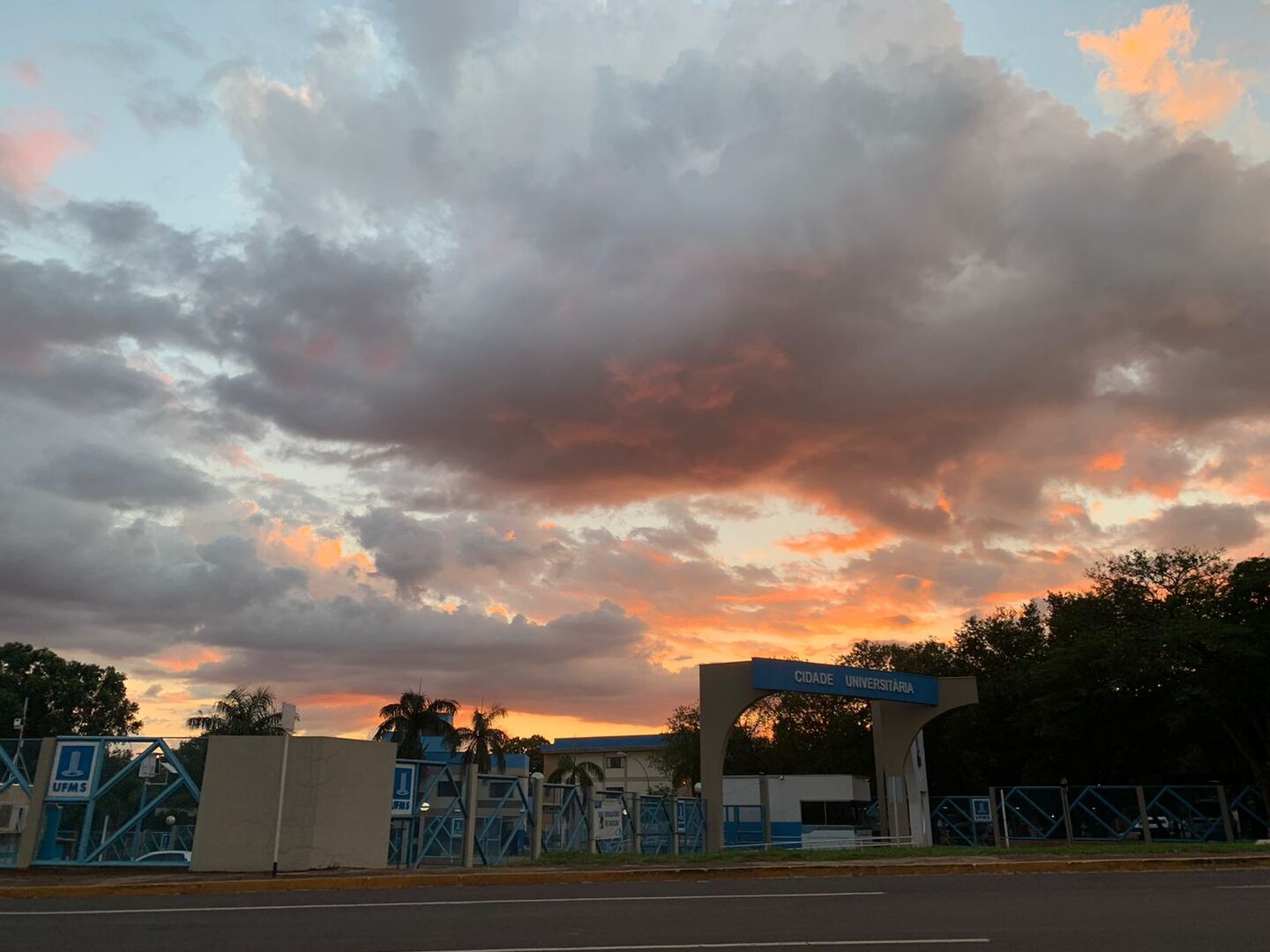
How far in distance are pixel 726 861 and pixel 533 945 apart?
9578 mm

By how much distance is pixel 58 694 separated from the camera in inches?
3177

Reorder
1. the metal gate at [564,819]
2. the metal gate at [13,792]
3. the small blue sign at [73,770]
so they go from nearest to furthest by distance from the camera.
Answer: the metal gate at [13,792]
the small blue sign at [73,770]
the metal gate at [564,819]

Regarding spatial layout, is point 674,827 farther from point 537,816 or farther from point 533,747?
point 533,747

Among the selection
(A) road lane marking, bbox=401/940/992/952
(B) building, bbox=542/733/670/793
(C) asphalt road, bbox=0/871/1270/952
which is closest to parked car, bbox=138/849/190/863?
(C) asphalt road, bbox=0/871/1270/952

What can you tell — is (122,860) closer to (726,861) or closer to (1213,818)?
(726,861)

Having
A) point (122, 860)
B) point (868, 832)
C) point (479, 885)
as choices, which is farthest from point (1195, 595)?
point (122, 860)

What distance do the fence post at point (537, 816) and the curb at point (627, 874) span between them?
5963 mm

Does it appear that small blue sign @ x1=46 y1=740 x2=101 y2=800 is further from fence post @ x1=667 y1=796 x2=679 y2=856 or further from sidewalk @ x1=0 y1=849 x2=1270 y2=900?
fence post @ x1=667 y1=796 x2=679 y2=856

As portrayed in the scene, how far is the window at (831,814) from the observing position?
48.1 meters

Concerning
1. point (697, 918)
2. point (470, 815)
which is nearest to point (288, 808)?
point (470, 815)

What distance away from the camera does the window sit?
4812 centimetres

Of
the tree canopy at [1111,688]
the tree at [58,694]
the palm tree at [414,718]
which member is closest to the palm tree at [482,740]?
the palm tree at [414,718]

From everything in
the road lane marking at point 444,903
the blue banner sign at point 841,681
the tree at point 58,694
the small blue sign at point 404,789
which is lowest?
the road lane marking at point 444,903

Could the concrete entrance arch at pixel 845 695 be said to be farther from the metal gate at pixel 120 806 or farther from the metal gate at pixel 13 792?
the metal gate at pixel 13 792
